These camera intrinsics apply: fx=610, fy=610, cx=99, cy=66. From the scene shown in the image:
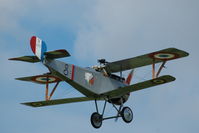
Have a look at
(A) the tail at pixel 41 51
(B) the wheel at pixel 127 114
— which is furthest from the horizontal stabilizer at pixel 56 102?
(A) the tail at pixel 41 51

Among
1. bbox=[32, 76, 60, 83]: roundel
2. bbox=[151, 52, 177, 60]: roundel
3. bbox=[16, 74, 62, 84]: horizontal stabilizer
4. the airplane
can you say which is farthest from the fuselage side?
bbox=[32, 76, 60, 83]: roundel

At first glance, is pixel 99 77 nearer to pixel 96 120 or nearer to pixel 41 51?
pixel 96 120

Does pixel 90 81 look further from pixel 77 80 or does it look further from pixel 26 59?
pixel 26 59

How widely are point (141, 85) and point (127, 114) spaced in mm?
2096

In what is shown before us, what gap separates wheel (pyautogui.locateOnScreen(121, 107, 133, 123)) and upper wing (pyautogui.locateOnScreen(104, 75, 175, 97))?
853mm

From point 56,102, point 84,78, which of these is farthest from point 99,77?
point 56,102

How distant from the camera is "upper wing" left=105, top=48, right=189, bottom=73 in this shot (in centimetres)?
2672

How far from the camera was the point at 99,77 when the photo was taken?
1094 inches

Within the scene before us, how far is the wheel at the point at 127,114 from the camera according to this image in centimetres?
2809

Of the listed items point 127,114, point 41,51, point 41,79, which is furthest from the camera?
point 41,79

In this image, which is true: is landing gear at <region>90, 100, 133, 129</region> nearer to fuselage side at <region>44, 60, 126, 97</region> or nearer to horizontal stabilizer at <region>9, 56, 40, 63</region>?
fuselage side at <region>44, 60, 126, 97</region>

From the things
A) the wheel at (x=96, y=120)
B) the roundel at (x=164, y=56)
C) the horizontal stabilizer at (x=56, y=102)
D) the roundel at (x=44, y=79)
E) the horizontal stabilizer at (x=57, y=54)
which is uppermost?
the roundel at (x=164, y=56)

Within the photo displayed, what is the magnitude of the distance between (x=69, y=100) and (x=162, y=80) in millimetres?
5113

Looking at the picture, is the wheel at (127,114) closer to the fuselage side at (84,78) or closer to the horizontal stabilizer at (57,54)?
the fuselage side at (84,78)
